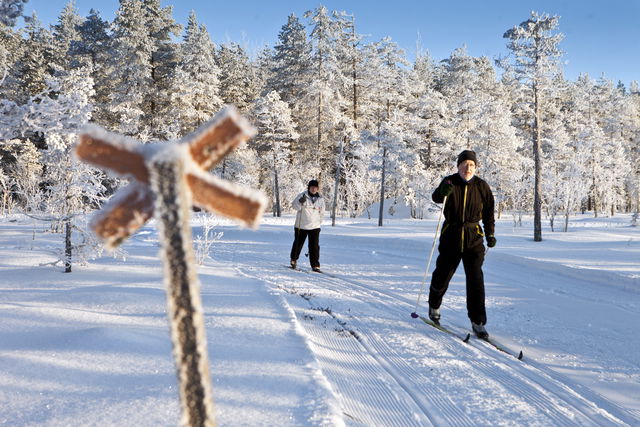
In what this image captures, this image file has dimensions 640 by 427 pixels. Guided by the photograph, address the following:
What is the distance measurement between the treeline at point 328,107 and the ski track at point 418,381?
54.3 ft

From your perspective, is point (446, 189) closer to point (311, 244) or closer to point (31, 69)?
point (311, 244)

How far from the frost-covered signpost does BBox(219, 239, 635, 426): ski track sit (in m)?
1.95

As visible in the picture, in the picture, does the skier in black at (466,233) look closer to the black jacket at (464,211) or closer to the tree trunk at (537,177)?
the black jacket at (464,211)

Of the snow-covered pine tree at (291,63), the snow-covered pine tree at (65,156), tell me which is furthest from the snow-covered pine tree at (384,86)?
the snow-covered pine tree at (65,156)

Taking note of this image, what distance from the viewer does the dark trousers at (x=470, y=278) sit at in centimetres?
443

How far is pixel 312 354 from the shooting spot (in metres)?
3.11

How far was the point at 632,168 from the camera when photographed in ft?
157

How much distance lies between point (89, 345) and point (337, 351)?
6.77ft

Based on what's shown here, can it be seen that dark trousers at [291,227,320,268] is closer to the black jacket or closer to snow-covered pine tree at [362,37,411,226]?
the black jacket

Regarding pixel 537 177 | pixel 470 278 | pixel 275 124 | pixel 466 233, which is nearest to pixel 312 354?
pixel 470 278

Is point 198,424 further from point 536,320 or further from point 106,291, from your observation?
point 536,320

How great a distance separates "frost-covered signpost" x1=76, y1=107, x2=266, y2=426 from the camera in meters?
0.66

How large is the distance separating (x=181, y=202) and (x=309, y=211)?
791 centimetres

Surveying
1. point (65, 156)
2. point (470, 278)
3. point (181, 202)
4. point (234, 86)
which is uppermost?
point (234, 86)
